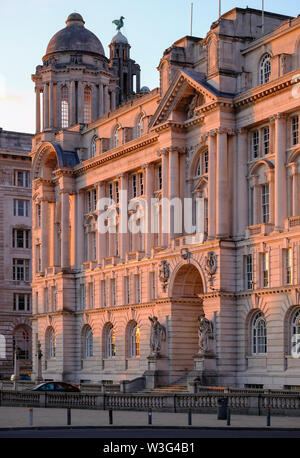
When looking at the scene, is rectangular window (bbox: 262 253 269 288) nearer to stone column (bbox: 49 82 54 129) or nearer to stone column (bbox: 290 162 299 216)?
stone column (bbox: 290 162 299 216)

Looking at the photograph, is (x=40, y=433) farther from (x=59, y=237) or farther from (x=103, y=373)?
(x=59, y=237)

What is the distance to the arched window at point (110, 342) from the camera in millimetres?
87750

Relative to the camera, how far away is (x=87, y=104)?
101m

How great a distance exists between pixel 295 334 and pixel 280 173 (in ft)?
33.2

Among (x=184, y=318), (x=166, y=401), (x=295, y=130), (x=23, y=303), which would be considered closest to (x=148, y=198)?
(x=184, y=318)

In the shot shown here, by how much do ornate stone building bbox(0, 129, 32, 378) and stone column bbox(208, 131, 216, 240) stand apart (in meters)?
53.4

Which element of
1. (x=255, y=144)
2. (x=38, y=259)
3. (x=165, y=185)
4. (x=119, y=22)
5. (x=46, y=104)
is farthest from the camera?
(x=119, y=22)

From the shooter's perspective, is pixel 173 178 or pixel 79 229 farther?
pixel 79 229

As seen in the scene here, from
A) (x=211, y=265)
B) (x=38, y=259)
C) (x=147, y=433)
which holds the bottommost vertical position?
(x=147, y=433)

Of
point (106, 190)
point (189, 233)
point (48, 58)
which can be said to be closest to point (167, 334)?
point (189, 233)

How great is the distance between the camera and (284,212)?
66938mm

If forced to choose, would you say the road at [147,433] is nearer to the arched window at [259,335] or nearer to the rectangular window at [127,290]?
the arched window at [259,335]

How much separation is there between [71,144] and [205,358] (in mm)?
32202

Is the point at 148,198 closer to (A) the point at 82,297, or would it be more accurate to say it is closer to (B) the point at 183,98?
(B) the point at 183,98
